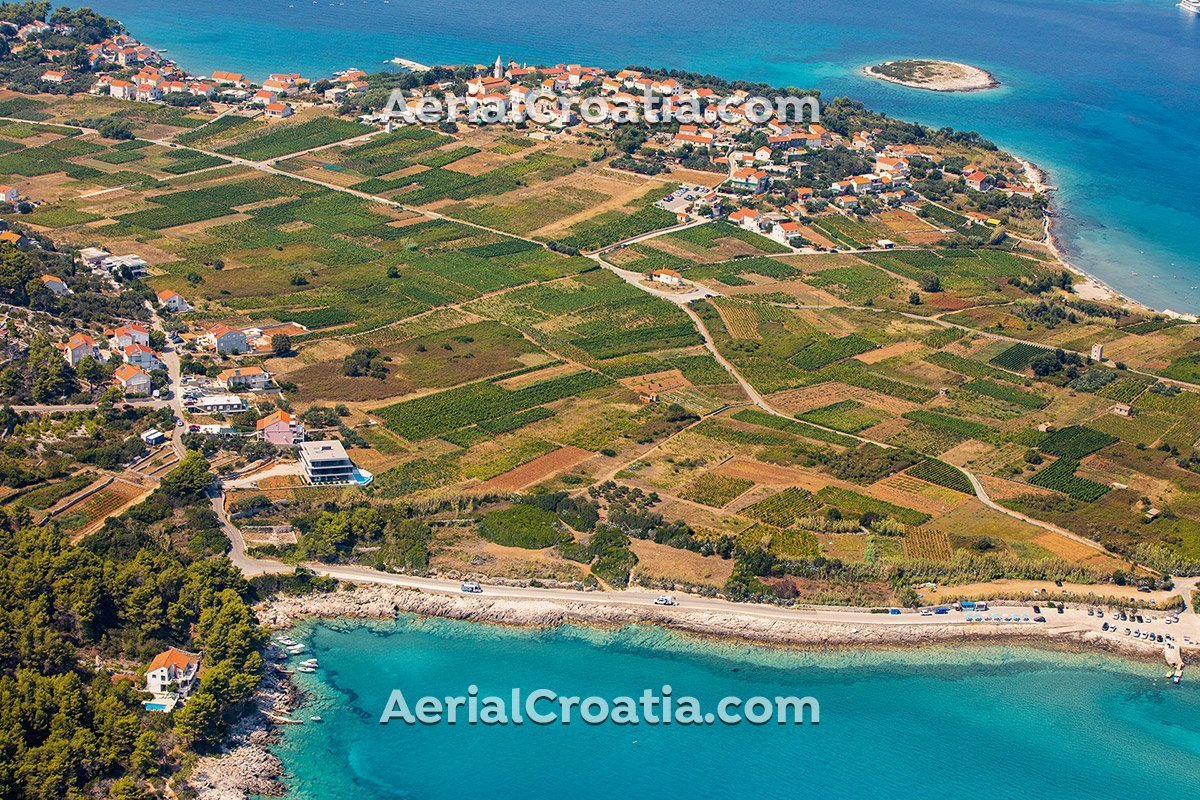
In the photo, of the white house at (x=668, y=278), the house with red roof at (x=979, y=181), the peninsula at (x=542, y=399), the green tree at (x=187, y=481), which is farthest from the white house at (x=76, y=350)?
the house with red roof at (x=979, y=181)

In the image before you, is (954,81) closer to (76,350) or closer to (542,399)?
(542,399)

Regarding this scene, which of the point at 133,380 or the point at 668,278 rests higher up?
the point at 668,278

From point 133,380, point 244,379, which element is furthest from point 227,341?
point 133,380

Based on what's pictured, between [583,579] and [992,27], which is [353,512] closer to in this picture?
[583,579]

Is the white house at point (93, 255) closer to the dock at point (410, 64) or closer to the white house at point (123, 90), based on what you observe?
the white house at point (123, 90)

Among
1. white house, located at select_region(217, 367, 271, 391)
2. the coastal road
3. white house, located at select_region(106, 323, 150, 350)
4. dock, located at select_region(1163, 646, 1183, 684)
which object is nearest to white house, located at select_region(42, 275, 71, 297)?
white house, located at select_region(106, 323, 150, 350)

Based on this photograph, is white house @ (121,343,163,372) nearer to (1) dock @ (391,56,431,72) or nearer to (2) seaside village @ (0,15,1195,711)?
(2) seaside village @ (0,15,1195,711)
